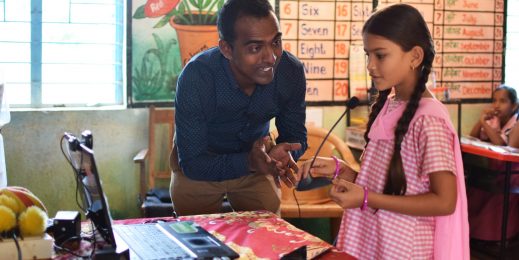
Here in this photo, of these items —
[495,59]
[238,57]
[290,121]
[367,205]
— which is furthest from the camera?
[495,59]

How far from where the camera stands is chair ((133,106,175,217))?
12.7ft

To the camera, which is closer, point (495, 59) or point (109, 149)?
point (109, 149)

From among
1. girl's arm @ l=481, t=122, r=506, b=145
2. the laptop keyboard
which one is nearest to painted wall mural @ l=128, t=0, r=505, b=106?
girl's arm @ l=481, t=122, r=506, b=145

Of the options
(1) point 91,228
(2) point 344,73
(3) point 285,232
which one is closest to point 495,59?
(2) point 344,73

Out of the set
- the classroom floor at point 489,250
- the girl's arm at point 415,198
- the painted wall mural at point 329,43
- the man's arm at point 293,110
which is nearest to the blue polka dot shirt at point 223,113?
the man's arm at point 293,110

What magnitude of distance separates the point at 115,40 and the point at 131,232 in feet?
8.30

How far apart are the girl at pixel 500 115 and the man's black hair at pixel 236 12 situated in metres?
2.81

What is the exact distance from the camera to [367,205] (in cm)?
A: 175

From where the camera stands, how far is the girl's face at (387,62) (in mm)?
1798

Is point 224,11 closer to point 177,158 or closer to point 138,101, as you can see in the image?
point 177,158

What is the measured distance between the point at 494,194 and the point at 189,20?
2.47 m

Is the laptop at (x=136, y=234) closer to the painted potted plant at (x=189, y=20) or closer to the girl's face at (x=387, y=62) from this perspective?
the girl's face at (x=387, y=62)

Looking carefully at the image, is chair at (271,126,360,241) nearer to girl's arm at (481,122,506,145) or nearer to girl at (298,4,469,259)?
girl's arm at (481,122,506,145)

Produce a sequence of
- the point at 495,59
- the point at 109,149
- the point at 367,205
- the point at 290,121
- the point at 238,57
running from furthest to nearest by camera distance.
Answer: the point at 495,59 < the point at 109,149 < the point at 290,121 < the point at 238,57 < the point at 367,205
